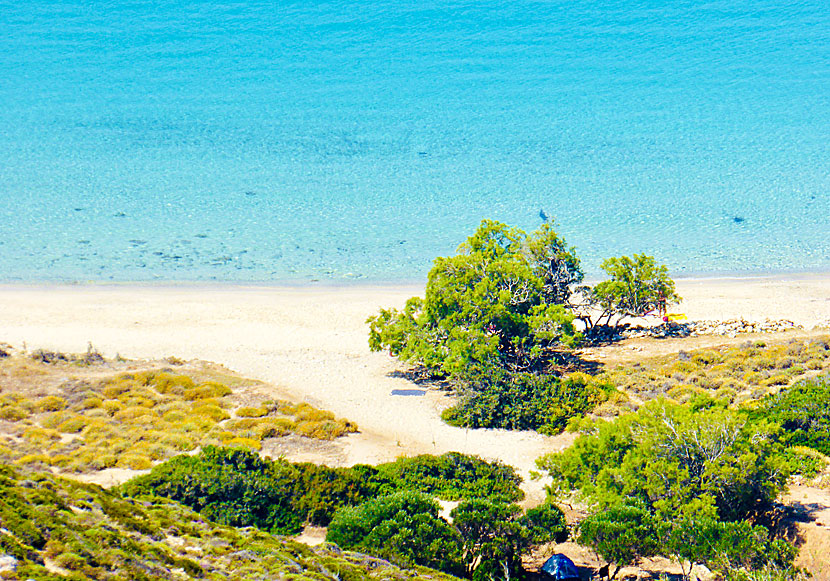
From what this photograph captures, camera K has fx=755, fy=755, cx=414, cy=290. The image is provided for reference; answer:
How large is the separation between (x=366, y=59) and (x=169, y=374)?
77618mm

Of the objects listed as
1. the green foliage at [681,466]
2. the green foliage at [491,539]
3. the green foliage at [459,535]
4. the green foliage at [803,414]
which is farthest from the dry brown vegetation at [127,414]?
the green foliage at [803,414]

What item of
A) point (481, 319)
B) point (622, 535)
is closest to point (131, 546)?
point (622, 535)

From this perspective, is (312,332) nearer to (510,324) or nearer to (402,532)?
(510,324)

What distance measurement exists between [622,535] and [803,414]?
26.7ft

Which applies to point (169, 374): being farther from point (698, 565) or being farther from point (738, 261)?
point (738, 261)

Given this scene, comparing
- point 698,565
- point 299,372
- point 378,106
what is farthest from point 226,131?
point 698,565

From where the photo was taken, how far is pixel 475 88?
8456 cm

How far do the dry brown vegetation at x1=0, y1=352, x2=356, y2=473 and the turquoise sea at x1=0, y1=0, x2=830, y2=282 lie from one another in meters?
15.2

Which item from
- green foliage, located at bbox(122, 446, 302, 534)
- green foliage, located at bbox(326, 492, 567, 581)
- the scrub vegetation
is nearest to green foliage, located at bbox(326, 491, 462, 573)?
green foliage, located at bbox(326, 492, 567, 581)

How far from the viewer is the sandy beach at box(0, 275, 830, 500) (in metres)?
21.2

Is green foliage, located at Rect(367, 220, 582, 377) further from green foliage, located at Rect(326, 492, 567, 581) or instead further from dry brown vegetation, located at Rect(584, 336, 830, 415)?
green foliage, located at Rect(326, 492, 567, 581)

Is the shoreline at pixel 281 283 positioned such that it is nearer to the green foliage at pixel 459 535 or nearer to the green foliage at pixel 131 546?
the green foliage at pixel 131 546

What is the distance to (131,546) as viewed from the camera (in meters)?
11.0

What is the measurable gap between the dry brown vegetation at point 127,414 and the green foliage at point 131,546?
490 centimetres
